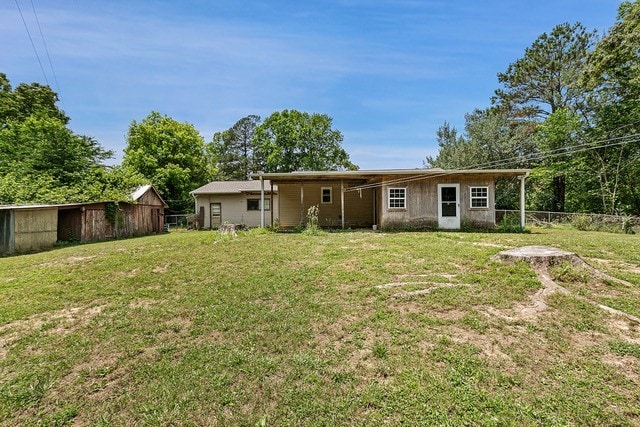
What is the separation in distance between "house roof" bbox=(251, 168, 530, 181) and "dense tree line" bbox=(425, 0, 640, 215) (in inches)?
177

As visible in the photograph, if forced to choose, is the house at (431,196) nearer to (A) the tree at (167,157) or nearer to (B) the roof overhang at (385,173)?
(B) the roof overhang at (385,173)

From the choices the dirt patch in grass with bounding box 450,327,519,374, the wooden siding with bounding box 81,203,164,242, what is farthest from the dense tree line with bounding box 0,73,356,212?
the dirt patch in grass with bounding box 450,327,519,374

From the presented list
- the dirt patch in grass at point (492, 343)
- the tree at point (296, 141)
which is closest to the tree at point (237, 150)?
the tree at point (296, 141)

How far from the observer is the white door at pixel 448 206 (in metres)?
13.0

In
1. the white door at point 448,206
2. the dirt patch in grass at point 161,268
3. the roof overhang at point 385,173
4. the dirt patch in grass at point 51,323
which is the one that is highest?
the roof overhang at point 385,173

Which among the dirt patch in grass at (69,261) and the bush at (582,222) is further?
the bush at (582,222)

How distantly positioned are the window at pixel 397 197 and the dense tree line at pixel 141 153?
1357cm

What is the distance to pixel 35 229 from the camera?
11.4 m

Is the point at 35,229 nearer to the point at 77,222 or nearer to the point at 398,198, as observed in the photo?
the point at 77,222

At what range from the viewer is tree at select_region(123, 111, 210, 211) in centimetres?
2695

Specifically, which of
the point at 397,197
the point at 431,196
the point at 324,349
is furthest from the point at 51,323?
the point at 431,196

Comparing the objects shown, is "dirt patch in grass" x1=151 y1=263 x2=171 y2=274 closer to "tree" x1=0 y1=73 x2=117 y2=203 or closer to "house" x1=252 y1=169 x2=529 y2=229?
"house" x1=252 y1=169 x2=529 y2=229

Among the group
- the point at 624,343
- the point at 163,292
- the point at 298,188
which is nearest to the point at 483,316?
the point at 624,343

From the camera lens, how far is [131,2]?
7594mm
